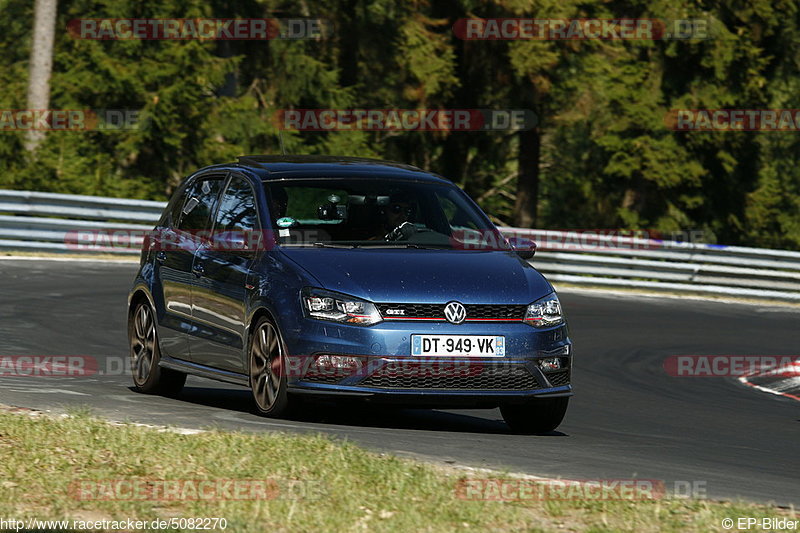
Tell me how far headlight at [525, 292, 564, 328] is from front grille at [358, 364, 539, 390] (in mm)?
320

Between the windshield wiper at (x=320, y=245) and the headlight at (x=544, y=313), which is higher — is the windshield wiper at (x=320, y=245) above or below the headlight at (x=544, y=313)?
above

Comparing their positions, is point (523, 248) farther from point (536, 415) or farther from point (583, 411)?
point (583, 411)

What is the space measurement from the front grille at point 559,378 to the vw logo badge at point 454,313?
75 centimetres

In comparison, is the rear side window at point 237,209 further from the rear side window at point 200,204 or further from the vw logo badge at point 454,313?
the vw logo badge at point 454,313

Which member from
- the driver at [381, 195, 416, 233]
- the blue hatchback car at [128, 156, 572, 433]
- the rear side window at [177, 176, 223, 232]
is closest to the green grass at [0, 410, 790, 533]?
the blue hatchback car at [128, 156, 572, 433]

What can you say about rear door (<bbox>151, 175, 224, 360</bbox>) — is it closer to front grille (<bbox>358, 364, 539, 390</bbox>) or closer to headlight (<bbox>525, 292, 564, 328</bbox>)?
front grille (<bbox>358, 364, 539, 390</bbox>)

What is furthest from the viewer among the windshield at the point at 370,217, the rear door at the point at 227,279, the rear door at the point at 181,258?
the rear door at the point at 181,258

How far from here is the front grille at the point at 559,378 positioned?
376 inches

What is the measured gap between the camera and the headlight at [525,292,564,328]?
9.45 meters

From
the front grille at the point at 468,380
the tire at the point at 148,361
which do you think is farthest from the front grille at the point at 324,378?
the tire at the point at 148,361

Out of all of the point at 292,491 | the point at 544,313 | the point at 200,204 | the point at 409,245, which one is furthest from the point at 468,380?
the point at 200,204

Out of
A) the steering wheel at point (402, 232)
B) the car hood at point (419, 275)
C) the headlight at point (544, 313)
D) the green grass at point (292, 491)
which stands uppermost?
the steering wheel at point (402, 232)

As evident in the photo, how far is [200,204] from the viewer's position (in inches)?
441

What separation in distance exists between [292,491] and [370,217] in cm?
374
